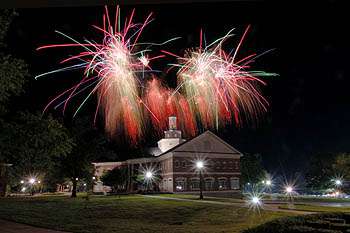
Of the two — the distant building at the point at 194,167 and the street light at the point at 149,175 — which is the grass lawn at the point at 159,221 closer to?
the distant building at the point at 194,167

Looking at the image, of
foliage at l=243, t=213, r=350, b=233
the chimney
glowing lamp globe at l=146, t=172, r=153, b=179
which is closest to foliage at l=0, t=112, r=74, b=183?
foliage at l=243, t=213, r=350, b=233

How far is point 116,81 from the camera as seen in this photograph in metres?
27.2

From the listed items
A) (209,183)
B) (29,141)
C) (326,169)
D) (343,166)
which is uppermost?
(326,169)

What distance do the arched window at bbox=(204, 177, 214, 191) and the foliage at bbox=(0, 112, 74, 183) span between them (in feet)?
171

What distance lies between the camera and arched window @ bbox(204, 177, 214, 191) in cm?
6762

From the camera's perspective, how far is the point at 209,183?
224 feet

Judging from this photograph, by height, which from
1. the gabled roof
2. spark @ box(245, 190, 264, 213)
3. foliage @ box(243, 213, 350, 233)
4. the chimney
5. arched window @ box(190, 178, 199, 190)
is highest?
the chimney

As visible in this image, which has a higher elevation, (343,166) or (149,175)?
(343,166)

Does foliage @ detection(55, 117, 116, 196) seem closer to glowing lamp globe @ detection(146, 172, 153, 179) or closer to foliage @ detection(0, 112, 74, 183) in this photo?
glowing lamp globe @ detection(146, 172, 153, 179)

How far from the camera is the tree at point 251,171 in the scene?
92.1 m

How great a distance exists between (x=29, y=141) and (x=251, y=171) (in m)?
81.3

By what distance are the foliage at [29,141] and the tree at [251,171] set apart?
78147 millimetres

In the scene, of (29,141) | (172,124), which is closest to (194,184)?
(172,124)

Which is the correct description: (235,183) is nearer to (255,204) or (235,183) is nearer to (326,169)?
(326,169)
